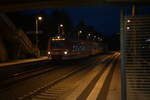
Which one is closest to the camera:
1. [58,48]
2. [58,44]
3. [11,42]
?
[58,48]

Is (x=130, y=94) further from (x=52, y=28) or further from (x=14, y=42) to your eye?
(x=52, y=28)

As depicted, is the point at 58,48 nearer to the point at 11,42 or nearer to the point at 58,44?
the point at 58,44

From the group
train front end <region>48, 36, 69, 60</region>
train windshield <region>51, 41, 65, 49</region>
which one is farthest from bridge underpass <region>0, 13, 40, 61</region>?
train windshield <region>51, 41, 65, 49</region>

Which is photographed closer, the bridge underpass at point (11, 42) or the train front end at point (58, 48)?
the train front end at point (58, 48)

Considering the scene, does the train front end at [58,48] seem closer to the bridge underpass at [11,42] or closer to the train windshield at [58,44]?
the train windshield at [58,44]

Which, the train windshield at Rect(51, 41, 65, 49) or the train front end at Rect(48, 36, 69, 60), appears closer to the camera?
the train front end at Rect(48, 36, 69, 60)

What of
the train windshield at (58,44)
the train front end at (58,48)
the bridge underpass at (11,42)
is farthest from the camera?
the bridge underpass at (11,42)

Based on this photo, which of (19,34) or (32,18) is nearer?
(19,34)

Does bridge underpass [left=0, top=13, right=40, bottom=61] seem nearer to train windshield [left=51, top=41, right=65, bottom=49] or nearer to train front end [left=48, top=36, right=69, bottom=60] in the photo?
train front end [left=48, top=36, right=69, bottom=60]

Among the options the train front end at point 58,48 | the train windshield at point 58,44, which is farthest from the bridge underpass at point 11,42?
the train windshield at point 58,44

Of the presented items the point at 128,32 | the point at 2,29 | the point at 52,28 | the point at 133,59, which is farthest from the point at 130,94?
the point at 52,28

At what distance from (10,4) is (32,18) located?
55.6 m

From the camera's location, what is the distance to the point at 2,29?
154 ft

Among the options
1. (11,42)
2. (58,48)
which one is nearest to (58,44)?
(58,48)
